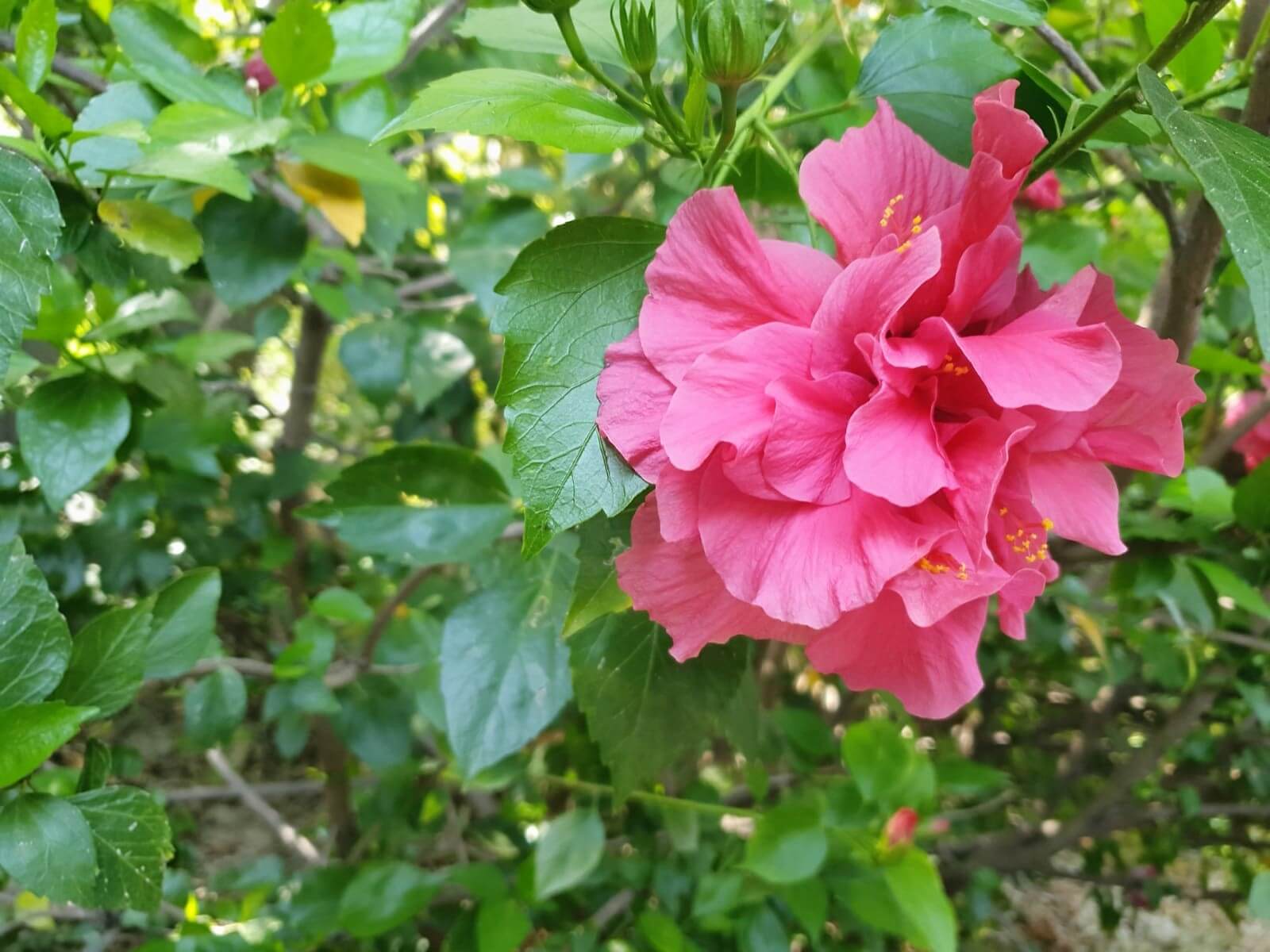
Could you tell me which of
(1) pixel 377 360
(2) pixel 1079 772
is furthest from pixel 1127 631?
(1) pixel 377 360

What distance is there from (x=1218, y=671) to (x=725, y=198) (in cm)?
85

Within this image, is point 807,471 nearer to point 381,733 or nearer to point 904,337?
point 904,337

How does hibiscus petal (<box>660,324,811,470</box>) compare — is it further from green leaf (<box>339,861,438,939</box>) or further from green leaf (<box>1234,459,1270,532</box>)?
green leaf (<box>339,861,438,939</box>)

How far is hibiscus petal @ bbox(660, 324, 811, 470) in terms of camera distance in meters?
0.28

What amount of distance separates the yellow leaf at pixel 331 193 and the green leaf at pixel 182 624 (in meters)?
0.23

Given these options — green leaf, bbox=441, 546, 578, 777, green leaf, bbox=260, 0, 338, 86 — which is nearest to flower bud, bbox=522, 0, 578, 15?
green leaf, bbox=260, 0, 338, 86

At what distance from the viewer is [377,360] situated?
0.88 meters

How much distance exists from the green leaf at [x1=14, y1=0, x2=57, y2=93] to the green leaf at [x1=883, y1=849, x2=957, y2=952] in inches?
28.2

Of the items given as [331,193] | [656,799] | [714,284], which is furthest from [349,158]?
[656,799]

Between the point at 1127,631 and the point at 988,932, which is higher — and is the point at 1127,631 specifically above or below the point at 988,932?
above

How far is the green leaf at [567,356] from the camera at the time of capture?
298 mm

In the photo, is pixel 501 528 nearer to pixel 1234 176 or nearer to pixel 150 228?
pixel 150 228

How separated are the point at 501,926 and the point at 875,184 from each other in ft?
2.04

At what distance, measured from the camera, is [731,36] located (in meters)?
0.30
